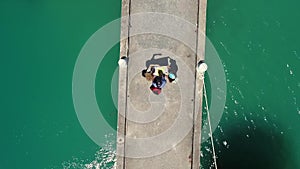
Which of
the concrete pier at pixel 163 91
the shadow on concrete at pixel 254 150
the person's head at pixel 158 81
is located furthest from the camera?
the shadow on concrete at pixel 254 150

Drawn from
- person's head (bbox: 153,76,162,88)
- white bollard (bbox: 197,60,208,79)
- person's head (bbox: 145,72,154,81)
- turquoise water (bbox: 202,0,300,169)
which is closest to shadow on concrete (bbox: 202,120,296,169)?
turquoise water (bbox: 202,0,300,169)

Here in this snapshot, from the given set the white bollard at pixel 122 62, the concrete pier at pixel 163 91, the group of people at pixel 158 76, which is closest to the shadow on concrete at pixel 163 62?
the concrete pier at pixel 163 91

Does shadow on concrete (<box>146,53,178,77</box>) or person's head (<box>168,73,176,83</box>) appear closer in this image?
person's head (<box>168,73,176,83</box>)

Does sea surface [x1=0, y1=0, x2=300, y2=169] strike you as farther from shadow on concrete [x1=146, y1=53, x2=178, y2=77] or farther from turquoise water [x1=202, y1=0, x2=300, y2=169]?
shadow on concrete [x1=146, y1=53, x2=178, y2=77]

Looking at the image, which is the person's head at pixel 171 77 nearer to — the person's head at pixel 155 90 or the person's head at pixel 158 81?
the person's head at pixel 158 81

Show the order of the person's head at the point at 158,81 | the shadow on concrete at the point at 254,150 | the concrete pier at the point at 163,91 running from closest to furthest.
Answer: the person's head at the point at 158,81 → the concrete pier at the point at 163,91 → the shadow on concrete at the point at 254,150

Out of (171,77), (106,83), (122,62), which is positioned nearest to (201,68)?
(171,77)
